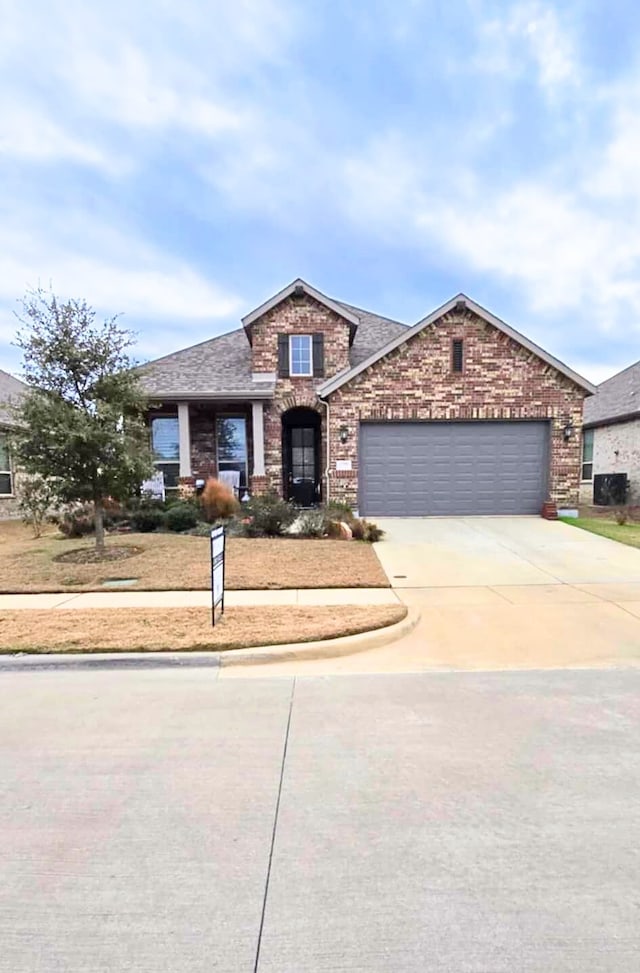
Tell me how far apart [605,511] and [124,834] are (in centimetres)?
1835

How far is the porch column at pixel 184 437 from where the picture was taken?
1662 centimetres

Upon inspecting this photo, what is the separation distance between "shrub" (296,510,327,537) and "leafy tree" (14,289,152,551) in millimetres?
3903

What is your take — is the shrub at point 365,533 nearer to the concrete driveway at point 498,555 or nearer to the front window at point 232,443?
the concrete driveway at point 498,555

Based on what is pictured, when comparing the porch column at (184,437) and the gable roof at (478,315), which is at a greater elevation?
the gable roof at (478,315)

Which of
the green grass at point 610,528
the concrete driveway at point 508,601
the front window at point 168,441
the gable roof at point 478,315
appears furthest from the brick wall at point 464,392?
the front window at point 168,441

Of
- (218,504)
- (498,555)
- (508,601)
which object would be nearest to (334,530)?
(218,504)

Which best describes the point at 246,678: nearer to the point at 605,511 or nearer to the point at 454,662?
the point at 454,662

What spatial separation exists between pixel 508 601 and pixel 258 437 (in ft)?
36.0

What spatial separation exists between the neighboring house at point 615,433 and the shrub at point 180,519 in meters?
14.5

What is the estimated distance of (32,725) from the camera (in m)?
3.97

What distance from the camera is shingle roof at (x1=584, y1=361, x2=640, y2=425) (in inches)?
784

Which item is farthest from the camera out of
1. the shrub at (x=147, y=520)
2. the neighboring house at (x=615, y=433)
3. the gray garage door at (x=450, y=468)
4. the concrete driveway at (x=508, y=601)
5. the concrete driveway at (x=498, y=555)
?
the neighboring house at (x=615, y=433)

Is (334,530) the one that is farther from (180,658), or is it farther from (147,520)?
(180,658)

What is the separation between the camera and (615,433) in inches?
800
